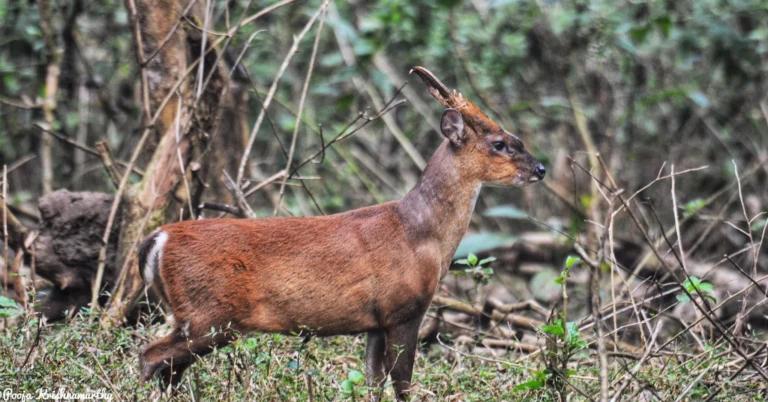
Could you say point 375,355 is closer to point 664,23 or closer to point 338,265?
point 338,265

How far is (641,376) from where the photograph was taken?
528 cm

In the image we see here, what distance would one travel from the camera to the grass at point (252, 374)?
480 centimetres

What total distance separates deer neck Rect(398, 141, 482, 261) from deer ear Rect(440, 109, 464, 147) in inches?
3.3

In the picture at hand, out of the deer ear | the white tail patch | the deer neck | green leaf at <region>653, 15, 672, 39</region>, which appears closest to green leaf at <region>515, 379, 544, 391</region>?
the deer neck

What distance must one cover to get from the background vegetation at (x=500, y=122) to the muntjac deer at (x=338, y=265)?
662 mm

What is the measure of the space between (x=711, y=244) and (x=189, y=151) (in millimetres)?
6493

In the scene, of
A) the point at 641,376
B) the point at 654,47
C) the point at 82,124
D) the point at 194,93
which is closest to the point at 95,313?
the point at 194,93

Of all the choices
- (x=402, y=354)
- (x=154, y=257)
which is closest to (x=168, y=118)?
(x=154, y=257)

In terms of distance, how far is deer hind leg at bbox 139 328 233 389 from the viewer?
198 inches

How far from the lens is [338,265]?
17.7 feet

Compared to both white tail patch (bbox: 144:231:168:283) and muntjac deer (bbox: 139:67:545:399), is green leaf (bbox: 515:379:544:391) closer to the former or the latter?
muntjac deer (bbox: 139:67:545:399)

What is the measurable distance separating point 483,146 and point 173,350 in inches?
89.3

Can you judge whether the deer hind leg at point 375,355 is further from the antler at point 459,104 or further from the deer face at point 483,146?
the antler at point 459,104

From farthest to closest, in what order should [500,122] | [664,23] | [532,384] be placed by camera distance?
1. [500,122]
2. [664,23]
3. [532,384]
